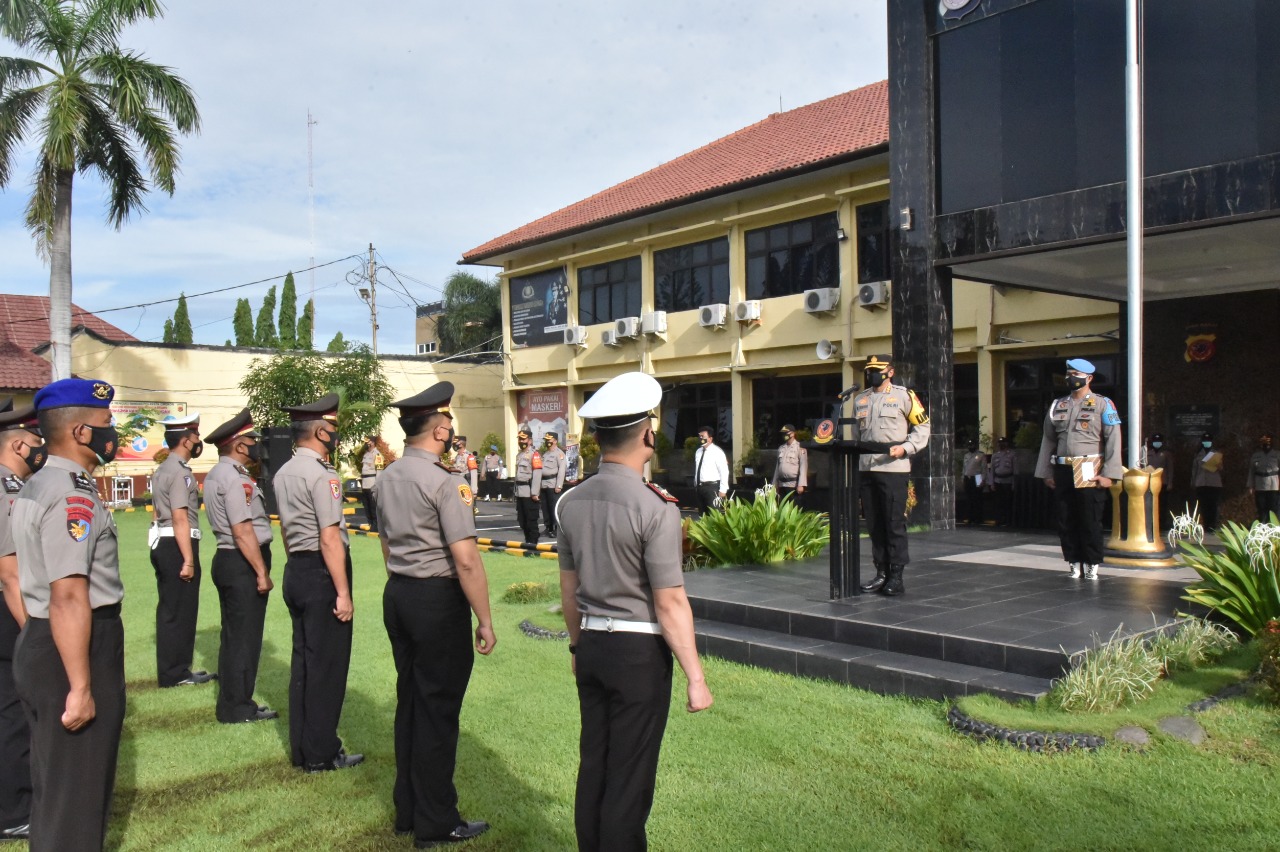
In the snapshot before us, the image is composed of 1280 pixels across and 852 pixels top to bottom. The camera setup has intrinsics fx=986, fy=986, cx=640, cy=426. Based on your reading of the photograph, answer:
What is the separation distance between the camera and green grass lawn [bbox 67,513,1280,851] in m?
4.22

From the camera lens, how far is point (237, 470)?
6.78 metres

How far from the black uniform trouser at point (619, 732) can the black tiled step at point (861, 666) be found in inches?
124

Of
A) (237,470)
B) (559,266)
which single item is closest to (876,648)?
(237,470)

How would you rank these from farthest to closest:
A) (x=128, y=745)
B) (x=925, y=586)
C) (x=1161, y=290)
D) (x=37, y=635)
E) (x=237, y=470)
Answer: (x=1161, y=290) → (x=925, y=586) → (x=237, y=470) → (x=128, y=745) → (x=37, y=635)

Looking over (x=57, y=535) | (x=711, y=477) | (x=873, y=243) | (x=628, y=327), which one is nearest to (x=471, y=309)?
(x=628, y=327)

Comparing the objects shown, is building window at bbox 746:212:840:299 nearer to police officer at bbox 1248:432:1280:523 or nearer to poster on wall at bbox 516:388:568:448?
poster on wall at bbox 516:388:568:448

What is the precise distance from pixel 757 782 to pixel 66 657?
312 centimetres

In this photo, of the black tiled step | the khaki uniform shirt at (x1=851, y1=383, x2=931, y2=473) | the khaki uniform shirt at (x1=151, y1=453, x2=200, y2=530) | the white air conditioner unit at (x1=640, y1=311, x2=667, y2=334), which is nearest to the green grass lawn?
the black tiled step

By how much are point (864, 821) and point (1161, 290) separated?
43.1 feet

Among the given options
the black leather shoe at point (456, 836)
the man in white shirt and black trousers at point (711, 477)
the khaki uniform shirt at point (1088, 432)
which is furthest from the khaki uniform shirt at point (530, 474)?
the black leather shoe at point (456, 836)

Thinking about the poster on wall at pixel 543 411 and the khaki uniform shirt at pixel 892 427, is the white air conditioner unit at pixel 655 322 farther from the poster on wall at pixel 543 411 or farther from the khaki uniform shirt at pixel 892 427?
the khaki uniform shirt at pixel 892 427

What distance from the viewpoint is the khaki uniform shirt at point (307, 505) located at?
18.3 ft

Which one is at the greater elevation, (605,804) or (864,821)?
(605,804)

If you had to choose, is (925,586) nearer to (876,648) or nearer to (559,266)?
(876,648)
